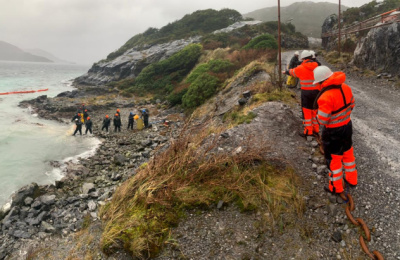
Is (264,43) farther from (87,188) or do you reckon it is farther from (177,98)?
(87,188)

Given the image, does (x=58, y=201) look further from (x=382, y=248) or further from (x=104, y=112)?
(x=104, y=112)

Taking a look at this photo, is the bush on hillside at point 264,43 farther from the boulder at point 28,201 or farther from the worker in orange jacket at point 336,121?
the boulder at point 28,201

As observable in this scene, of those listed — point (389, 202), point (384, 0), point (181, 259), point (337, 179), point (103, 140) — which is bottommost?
point (103, 140)

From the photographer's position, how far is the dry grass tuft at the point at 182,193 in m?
3.74

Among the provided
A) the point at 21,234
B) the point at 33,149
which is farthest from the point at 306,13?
the point at 21,234

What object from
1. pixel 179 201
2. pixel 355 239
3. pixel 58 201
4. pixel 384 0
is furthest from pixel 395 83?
pixel 384 0

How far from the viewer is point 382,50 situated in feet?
41.9

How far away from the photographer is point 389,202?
3648 millimetres

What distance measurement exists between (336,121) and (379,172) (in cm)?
155

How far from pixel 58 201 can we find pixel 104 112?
53.1 ft

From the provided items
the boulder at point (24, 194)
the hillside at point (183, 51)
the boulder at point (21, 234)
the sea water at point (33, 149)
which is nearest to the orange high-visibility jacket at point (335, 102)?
the boulder at point (21, 234)

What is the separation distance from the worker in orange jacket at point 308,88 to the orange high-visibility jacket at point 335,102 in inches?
59.7

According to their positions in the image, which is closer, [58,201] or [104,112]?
[58,201]

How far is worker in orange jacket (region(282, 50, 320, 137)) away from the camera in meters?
5.32
